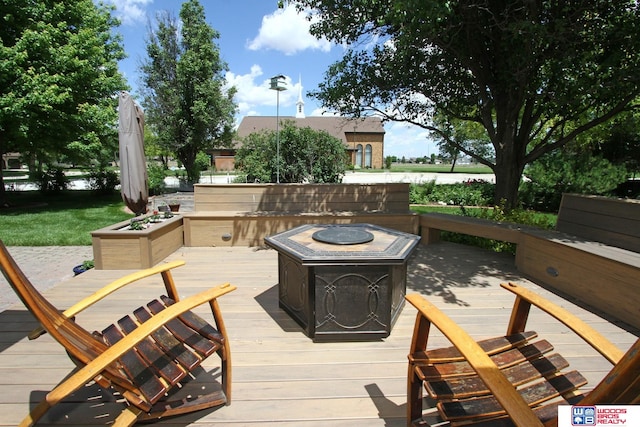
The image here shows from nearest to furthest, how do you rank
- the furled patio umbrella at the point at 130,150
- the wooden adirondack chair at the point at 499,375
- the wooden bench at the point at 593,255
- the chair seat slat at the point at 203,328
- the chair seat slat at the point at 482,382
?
1. the wooden adirondack chair at the point at 499,375
2. the chair seat slat at the point at 482,382
3. the chair seat slat at the point at 203,328
4. the wooden bench at the point at 593,255
5. the furled patio umbrella at the point at 130,150

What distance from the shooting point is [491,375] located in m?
1.48

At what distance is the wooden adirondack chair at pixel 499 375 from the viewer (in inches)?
58.2

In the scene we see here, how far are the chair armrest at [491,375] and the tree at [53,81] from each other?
43.5 ft

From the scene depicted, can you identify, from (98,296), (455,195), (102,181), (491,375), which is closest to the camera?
(491,375)

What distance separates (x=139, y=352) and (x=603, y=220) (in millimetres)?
5245

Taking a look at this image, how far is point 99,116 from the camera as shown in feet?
41.8

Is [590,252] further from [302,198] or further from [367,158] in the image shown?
[367,158]

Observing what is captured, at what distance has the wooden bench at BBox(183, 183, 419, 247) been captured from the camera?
658 cm

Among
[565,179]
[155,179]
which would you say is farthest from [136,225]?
[565,179]

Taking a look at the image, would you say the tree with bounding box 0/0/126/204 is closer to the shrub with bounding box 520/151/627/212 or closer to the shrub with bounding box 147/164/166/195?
the shrub with bounding box 147/164/166/195

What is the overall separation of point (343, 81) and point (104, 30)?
45.7 ft

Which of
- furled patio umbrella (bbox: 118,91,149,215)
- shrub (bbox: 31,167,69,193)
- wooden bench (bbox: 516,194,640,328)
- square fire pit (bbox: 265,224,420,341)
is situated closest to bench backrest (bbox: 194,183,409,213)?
furled patio umbrella (bbox: 118,91,149,215)

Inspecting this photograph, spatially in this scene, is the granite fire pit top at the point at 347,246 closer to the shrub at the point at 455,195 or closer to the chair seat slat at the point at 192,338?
the chair seat slat at the point at 192,338

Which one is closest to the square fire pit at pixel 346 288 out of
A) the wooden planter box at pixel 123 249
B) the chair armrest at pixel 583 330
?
the chair armrest at pixel 583 330
